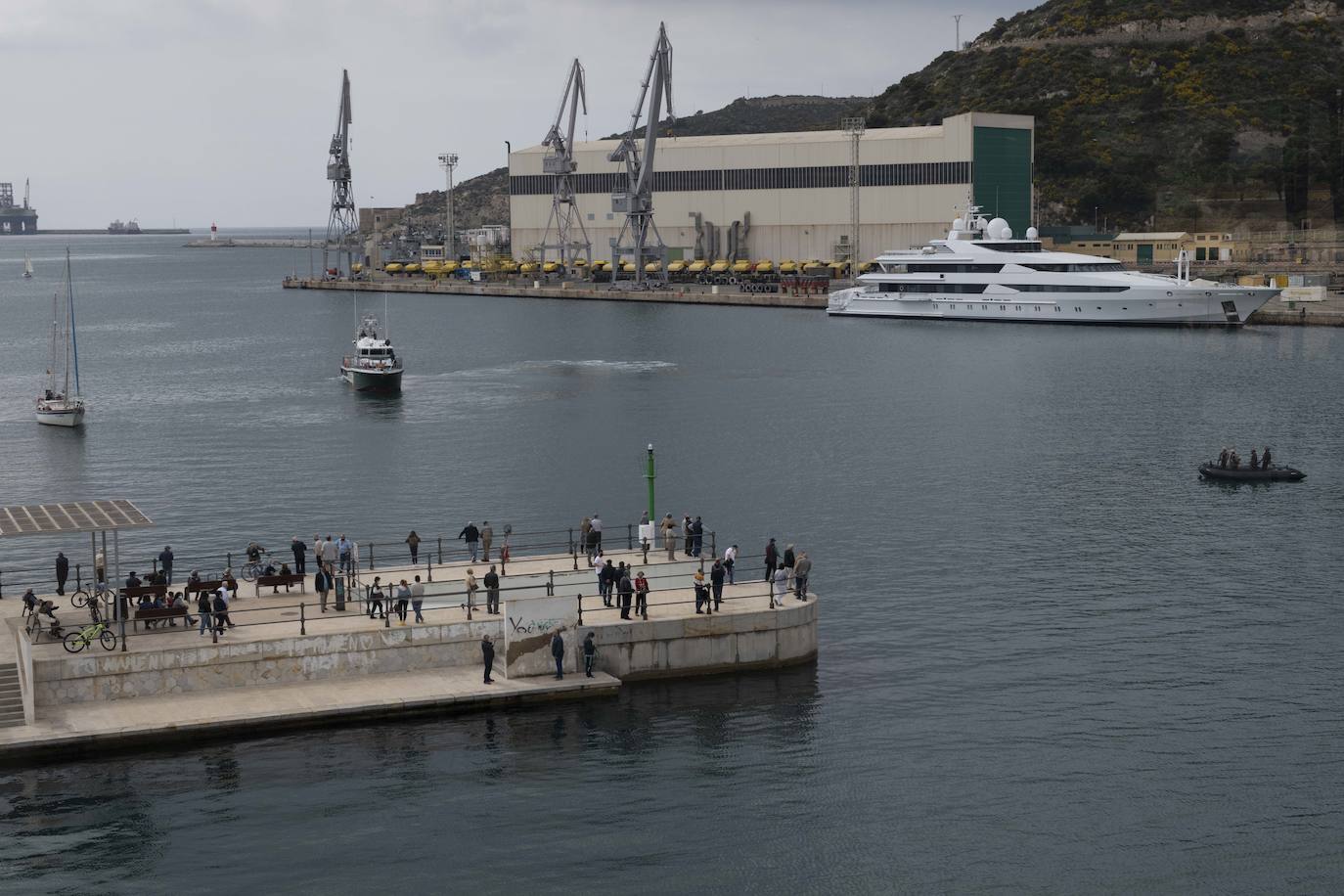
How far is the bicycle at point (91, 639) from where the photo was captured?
35156 mm

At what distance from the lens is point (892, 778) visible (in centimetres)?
3319

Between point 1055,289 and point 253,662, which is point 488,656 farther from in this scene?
point 1055,289

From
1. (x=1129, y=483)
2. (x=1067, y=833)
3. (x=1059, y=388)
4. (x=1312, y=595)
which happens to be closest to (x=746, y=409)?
(x=1059, y=388)

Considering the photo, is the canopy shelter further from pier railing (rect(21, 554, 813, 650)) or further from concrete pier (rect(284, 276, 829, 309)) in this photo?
concrete pier (rect(284, 276, 829, 309))

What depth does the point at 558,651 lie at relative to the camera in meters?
37.2

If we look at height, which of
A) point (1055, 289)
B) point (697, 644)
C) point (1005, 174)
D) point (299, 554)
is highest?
point (1005, 174)

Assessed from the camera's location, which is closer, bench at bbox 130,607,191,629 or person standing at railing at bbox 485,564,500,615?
bench at bbox 130,607,191,629

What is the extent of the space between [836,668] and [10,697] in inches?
732

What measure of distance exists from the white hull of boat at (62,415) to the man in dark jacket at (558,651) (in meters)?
59.0

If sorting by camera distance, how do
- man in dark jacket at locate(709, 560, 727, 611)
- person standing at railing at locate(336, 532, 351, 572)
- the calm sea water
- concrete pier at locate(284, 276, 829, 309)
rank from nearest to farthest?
the calm sea water, man in dark jacket at locate(709, 560, 727, 611), person standing at railing at locate(336, 532, 351, 572), concrete pier at locate(284, 276, 829, 309)

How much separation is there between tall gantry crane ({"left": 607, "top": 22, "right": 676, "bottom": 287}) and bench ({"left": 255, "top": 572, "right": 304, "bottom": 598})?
14095 centimetres

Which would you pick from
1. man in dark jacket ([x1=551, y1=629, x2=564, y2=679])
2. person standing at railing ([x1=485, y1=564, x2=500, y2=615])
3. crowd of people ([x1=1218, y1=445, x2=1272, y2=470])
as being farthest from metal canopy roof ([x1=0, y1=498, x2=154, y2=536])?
crowd of people ([x1=1218, y1=445, x2=1272, y2=470])

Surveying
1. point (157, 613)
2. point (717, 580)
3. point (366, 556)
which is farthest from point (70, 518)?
point (366, 556)

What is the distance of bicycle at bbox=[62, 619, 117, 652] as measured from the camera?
1384 inches
